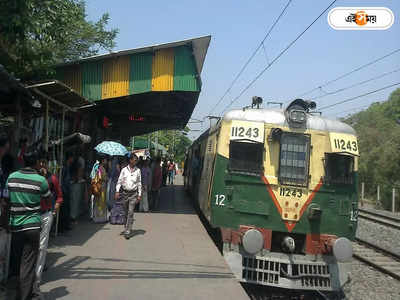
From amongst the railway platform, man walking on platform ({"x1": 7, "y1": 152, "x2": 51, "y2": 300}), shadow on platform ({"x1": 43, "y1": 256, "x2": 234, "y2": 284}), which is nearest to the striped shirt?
man walking on platform ({"x1": 7, "y1": 152, "x2": 51, "y2": 300})

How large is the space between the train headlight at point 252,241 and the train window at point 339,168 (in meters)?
1.70

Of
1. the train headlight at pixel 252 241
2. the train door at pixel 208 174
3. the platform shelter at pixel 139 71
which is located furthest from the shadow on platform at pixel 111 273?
the platform shelter at pixel 139 71

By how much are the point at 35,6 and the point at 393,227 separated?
44.6ft

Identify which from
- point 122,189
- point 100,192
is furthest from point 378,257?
point 100,192

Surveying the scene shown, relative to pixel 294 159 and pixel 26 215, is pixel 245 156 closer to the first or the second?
pixel 294 159

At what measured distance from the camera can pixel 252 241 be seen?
691 cm

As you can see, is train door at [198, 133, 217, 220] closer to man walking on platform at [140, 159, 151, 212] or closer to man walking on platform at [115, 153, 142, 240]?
man walking on platform at [115, 153, 142, 240]

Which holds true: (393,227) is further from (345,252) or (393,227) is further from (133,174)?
(133,174)

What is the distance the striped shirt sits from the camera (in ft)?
15.3

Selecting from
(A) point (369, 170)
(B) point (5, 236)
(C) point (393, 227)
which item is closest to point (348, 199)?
(B) point (5, 236)

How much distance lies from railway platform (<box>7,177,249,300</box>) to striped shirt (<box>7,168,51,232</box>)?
102 centimetres

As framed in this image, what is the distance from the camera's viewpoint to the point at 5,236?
4.99m

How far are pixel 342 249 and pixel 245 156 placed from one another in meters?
2.20

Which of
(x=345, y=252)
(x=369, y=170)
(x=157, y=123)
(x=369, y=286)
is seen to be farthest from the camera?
(x=369, y=170)
